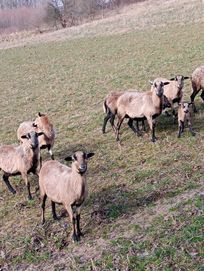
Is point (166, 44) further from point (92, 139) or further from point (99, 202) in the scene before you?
point (99, 202)

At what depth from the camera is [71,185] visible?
257 inches

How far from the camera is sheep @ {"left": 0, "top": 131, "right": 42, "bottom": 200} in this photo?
827 centimetres

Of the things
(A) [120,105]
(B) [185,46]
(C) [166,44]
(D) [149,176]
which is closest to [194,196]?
(D) [149,176]

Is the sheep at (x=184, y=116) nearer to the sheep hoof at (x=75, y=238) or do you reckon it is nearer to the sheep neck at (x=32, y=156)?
the sheep neck at (x=32, y=156)

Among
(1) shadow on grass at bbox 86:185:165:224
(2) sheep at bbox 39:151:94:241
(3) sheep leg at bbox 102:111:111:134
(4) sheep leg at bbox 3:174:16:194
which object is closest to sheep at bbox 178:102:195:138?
(3) sheep leg at bbox 102:111:111:134

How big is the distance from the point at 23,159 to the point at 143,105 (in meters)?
3.25

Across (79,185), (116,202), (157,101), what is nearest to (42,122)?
(157,101)

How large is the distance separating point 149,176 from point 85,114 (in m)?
5.76

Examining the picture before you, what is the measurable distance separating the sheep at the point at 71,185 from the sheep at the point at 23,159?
1.17 meters

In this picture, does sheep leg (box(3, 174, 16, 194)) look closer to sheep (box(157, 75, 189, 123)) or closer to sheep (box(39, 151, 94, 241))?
sheep (box(39, 151, 94, 241))

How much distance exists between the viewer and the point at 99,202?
24.8 ft

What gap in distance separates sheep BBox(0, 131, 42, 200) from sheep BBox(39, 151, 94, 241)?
117 cm

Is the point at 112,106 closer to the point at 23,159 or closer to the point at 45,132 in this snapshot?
the point at 45,132

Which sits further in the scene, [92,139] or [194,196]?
[92,139]
